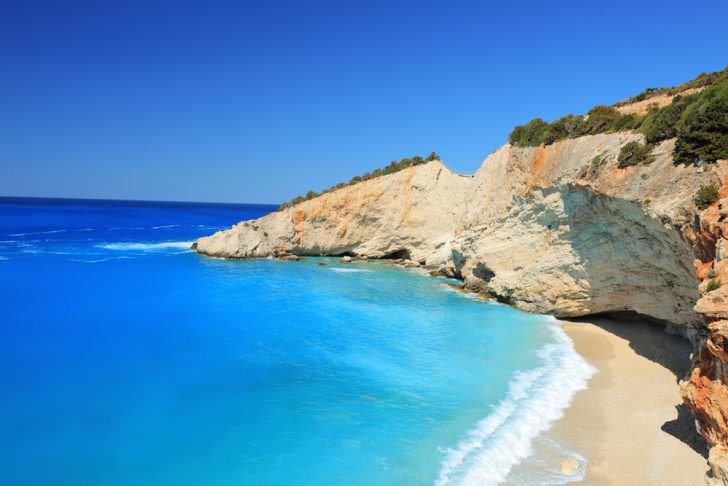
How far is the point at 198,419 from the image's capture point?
11.5 meters

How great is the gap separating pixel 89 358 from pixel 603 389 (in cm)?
1788

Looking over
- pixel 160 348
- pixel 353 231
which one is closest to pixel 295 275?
pixel 353 231

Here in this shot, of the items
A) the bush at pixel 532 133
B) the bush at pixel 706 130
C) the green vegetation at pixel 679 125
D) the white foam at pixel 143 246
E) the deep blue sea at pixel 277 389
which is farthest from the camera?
the white foam at pixel 143 246

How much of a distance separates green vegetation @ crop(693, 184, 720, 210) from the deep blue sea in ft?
20.9

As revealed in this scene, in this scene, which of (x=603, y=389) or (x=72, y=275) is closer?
(x=603, y=389)

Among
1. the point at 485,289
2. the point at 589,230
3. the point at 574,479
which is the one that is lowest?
the point at 574,479

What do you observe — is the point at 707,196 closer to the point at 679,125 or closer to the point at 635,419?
the point at 679,125

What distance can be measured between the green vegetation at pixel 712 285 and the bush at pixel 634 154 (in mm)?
7807

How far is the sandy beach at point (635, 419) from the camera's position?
8.86 metres

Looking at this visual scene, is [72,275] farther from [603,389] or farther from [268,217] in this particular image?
[603,389]

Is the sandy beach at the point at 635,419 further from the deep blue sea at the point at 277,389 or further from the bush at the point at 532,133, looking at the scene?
the bush at the point at 532,133

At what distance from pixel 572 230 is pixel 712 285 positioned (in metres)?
11.6

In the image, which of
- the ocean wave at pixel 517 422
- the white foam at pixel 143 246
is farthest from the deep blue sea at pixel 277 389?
the white foam at pixel 143 246

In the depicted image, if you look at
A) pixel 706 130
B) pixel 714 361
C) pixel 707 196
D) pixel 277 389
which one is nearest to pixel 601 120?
pixel 706 130
